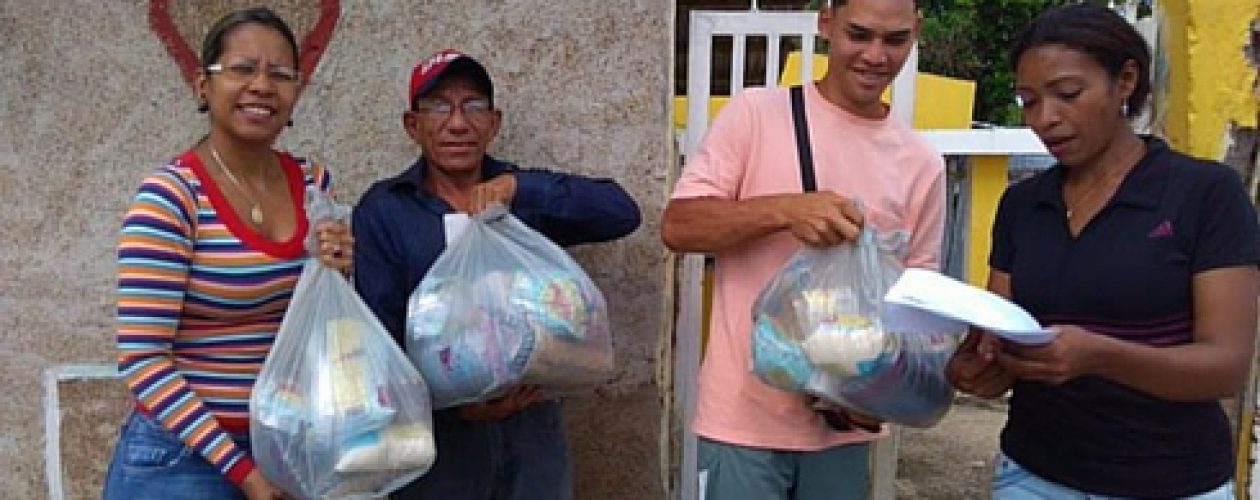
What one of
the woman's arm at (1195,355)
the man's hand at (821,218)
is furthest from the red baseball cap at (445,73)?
the woman's arm at (1195,355)

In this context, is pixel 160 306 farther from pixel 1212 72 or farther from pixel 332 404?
pixel 1212 72

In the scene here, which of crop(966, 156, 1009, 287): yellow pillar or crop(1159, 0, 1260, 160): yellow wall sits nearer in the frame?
crop(1159, 0, 1260, 160): yellow wall

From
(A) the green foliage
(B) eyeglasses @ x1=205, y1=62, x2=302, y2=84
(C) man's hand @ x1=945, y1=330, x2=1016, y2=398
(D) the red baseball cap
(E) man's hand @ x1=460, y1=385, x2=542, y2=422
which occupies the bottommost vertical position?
(E) man's hand @ x1=460, y1=385, x2=542, y2=422

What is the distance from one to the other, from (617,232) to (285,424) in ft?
2.94

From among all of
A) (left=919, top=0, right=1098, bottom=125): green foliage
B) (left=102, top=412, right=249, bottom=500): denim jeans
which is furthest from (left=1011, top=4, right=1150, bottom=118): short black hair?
(left=919, top=0, right=1098, bottom=125): green foliage

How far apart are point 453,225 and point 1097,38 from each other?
1204mm

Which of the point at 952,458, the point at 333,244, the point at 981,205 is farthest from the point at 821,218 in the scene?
the point at 981,205

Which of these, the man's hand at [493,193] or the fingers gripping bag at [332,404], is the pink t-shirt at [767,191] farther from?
the fingers gripping bag at [332,404]

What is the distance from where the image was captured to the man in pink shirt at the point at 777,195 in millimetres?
2354

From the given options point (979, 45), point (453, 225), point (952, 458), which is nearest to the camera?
point (453, 225)

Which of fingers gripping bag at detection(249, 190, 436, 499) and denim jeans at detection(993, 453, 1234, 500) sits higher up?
fingers gripping bag at detection(249, 190, 436, 499)

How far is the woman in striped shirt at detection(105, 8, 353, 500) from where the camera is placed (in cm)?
196

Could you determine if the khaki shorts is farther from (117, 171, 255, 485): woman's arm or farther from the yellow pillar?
the yellow pillar

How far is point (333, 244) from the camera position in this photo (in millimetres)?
2102
